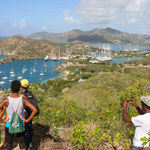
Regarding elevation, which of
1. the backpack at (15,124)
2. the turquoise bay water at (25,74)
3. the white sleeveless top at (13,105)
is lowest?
the turquoise bay water at (25,74)

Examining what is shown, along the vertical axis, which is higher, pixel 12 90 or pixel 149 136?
pixel 12 90

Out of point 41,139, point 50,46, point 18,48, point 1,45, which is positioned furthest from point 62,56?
point 41,139

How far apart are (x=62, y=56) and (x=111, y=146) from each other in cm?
11340

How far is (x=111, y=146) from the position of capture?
3061 millimetres

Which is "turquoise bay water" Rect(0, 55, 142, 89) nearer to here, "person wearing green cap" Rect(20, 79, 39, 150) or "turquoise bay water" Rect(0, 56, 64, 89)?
"turquoise bay water" Rect(0, 56, 64, 89)

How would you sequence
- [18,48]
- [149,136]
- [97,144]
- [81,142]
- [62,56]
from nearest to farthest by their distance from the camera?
[149,136]
[81,142]
[97,144]
[18,48]
[62,56]

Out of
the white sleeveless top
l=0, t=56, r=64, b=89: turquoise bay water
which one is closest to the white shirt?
the white sleeveless top

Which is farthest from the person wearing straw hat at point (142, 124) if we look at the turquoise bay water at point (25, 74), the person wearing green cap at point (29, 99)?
the turquoise bay water at point (25, 74)

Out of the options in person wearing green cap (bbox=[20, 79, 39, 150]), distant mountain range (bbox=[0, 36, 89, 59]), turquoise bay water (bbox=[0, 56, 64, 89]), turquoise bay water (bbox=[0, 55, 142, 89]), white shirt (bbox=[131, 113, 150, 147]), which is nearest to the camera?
white shirt (bbox=[131, 113, 150, 147])

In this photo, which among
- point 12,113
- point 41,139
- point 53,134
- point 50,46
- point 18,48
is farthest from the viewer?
point 50,46

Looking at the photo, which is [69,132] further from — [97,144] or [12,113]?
[12,113]

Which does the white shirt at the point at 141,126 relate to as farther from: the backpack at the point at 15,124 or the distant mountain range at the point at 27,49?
the distant mountain range at the point at 27,49

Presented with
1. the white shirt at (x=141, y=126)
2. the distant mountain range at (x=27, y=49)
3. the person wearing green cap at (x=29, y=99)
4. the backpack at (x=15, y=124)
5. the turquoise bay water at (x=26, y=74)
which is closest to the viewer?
the white shirt at (x=141, y=126)

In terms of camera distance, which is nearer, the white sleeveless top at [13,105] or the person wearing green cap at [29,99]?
the white sleeveless top at [13,105]
